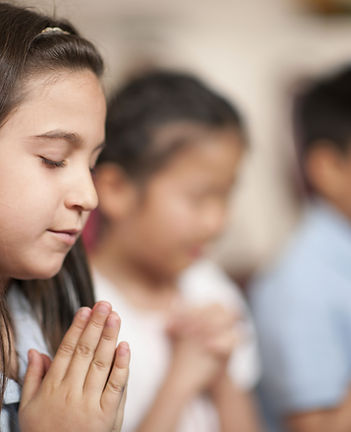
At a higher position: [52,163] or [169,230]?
[52,163]

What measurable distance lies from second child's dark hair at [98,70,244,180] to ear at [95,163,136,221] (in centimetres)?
1

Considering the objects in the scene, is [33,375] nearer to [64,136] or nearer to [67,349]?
[67,349]

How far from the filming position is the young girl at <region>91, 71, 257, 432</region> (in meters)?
0.74

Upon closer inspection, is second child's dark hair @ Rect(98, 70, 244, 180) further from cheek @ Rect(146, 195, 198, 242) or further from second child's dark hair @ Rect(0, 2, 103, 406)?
second child's dark hair @ Rect(0, 2, 103, 406)

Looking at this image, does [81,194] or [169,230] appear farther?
[169,230]

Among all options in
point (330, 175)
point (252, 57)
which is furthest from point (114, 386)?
point (252, 57)

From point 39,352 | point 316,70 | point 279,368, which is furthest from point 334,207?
point 316,70

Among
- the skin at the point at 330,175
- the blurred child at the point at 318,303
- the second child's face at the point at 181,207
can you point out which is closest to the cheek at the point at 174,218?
the second child's face at the point at 181,207

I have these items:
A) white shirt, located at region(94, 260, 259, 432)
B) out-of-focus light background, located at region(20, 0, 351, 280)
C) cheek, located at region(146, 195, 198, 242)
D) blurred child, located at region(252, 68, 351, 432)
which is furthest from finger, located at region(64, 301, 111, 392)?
out-of-focus light background, located at region(20, 0, 351, 280)

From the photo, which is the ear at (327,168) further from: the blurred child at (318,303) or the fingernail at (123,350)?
the fingernail at (123,350)

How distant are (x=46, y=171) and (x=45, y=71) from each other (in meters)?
0.07

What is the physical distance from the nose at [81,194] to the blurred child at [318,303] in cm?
53

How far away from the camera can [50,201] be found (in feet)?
1.25

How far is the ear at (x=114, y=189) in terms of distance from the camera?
777 mm
